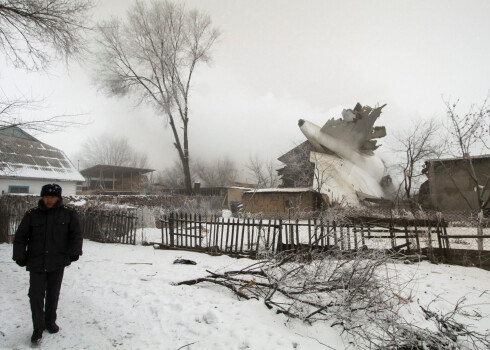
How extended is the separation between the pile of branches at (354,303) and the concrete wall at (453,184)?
19164 mm

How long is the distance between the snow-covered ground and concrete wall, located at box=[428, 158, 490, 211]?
16.4 metres

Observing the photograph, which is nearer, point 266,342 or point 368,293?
point 266,342

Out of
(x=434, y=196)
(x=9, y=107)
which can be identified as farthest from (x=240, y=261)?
(x=434, y=196)

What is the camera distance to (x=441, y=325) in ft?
13.5

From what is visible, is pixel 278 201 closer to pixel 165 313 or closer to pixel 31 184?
pixel 165 313

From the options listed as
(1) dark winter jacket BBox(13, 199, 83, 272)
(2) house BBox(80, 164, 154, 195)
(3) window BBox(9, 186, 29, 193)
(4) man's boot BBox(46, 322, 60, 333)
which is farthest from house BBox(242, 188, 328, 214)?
(2) house BBox(80, 164, 154, 195)

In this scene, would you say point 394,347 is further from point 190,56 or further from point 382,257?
point 190,56

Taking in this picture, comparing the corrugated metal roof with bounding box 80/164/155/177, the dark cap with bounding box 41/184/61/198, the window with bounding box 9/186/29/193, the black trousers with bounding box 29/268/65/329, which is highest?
the corrugated metal roof with bounding box 80/164/155/177

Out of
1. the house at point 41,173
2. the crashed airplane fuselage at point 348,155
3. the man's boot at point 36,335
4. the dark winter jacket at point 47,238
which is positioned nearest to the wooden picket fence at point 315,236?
the dark winter jacket at point 47,238

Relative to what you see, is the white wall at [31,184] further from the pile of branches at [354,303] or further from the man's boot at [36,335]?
the pile of branches at [354,303]

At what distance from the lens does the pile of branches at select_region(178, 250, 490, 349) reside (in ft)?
11.8

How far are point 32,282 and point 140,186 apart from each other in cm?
3768

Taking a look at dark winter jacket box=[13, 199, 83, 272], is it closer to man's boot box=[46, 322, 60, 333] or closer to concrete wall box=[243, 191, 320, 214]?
man's boot box=[46, 322, 60, 333]

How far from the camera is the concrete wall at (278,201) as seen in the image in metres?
20.9
